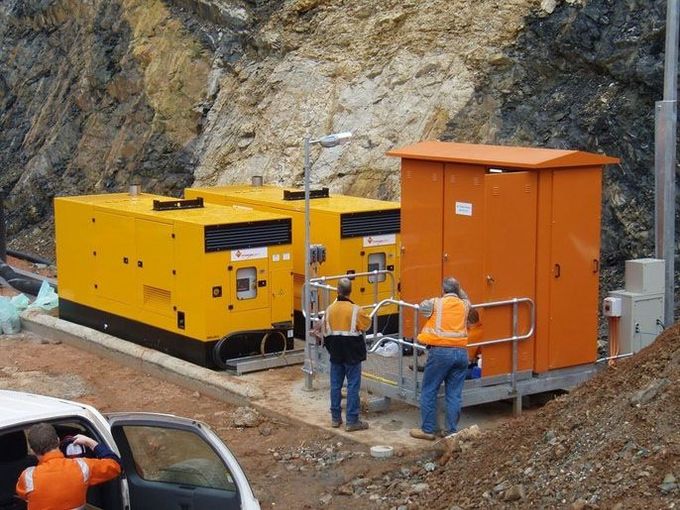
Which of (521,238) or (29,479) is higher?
(521,238)

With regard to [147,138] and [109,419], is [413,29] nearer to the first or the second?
[147,138]

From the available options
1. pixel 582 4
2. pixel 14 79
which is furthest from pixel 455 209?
pixel 14 79

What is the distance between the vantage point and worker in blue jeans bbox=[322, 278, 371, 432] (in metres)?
11.7

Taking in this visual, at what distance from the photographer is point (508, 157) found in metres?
11.9

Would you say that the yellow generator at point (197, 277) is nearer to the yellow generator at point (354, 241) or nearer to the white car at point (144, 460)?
the yellow generator at point (354, 241)

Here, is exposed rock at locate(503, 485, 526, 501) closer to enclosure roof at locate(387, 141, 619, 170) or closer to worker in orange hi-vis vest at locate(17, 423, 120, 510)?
worker in orange hi-vis vest at locate(17, 423, 120, 510)

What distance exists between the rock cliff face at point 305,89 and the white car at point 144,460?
954 centimetres

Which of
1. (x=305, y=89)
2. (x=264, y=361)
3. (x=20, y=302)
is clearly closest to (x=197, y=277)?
(x=264, y=361)

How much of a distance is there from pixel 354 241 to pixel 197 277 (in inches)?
82.4

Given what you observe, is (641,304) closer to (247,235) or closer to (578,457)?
(578,457)

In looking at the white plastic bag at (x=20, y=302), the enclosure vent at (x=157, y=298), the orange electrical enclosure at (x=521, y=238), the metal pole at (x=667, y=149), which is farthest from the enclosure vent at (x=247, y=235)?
the white plastic bag at (x=20, y=302)

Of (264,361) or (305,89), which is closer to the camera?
(264,361)

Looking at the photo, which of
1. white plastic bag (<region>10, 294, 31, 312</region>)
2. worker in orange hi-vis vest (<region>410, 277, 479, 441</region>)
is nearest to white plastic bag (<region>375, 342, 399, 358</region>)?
worker in orange hi-vis vest (<region>410, 277, 479, 441</region>)

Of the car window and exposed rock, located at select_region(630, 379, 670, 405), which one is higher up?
exposed rock, located at select_region(630, 379, 670, 405)
